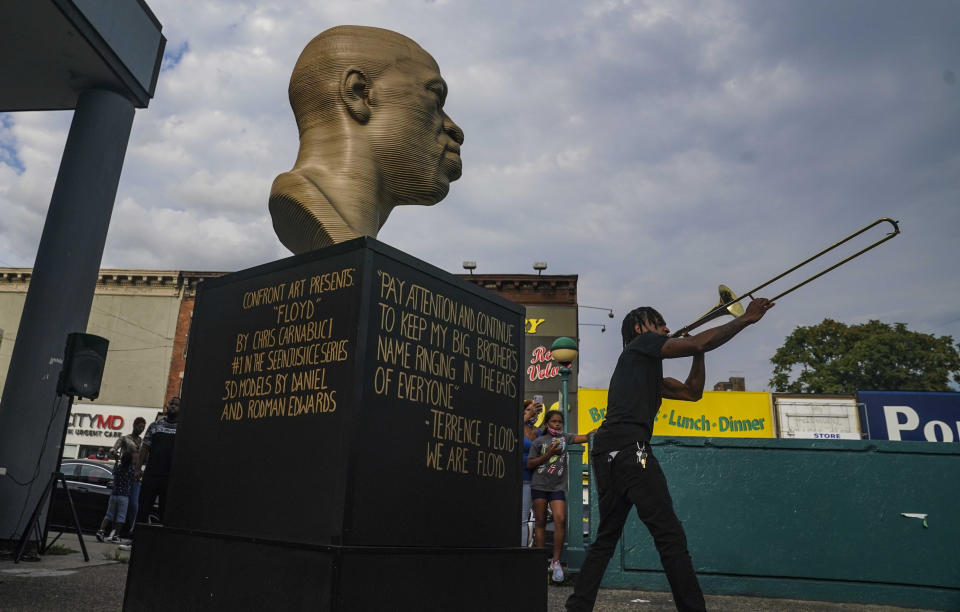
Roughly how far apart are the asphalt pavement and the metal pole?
87 centimetres

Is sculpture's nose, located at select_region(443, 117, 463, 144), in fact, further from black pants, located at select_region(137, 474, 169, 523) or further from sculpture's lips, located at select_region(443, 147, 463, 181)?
black pants, located at select_region(137, 474, 169, 523)

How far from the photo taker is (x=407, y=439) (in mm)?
2979

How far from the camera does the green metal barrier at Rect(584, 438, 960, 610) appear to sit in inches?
241

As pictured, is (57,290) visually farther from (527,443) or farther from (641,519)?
(641,519)

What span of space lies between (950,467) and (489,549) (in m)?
5.32

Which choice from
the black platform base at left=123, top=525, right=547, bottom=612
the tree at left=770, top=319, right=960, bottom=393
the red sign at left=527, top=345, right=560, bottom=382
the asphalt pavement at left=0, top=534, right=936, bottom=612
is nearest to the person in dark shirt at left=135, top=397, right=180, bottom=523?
the asphalt pavement at left=0, top=534, right=936, bottom=612

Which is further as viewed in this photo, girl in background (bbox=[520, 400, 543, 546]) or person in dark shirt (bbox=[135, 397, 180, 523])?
person in dark shirt (bbox=[135, 397, 180, 523])

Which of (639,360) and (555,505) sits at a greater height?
(639,360)

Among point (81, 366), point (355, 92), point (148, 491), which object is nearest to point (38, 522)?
point (148, 491)

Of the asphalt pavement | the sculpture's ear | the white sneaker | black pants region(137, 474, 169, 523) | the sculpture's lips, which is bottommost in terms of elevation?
the asphalt pavement

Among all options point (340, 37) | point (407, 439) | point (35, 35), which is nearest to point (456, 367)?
point (407, 439)

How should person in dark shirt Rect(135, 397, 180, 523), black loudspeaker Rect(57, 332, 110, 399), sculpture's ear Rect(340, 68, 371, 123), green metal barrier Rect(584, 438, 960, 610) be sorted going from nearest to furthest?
sculpture's ear Rect(340, 68, 371, 123) < green metal barrier Rect(584, 438, 960, 610) < black loudspeaker Rect(57, 332, 110, 399) < person in dark shirt Rect(135, 397, 180, 523)

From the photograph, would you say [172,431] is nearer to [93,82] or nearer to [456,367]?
[93,82]

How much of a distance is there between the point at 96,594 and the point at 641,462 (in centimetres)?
396
